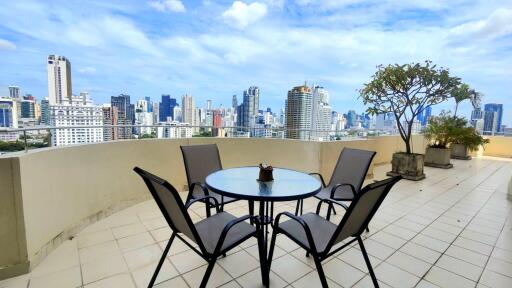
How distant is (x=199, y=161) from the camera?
253 cm

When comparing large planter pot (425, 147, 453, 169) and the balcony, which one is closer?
the balcony

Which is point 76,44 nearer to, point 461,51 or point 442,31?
point 442,31

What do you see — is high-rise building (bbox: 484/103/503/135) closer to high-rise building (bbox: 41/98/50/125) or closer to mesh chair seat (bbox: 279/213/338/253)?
mesh chair seat (bbox: 279/213/338/253)

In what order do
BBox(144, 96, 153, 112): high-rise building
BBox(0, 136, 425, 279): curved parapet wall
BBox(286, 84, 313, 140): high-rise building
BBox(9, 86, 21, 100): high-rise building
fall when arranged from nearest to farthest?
BBox(0, 136, 425, 279): curved parapet wall, BBox(9, 86, 21, 100): high-rise building, BBox(144, 96, 153, 112): high-rise building, BBox(286, 84, 313, 140): high-rise building

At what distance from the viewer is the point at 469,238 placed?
239 centimetres

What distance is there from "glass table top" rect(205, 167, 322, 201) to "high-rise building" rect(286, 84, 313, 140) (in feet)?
6.82

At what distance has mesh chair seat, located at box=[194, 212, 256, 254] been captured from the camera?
4.48 feet

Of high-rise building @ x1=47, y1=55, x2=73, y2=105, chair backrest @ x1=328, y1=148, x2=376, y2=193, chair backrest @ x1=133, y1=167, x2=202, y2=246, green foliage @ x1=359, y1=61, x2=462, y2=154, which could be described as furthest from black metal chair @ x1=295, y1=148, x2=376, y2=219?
high-rise building @ x1=47, y1=55, x2=73, y2=105

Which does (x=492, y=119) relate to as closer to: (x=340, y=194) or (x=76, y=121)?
(x=340, y=194)

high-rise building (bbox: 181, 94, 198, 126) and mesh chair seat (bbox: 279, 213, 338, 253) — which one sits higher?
high-rise building (bbox: 181, 94, 198, 126)

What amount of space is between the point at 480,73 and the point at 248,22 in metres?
7.12

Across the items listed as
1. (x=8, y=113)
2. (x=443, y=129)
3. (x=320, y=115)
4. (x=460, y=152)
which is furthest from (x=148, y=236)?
(x=460, y=152)

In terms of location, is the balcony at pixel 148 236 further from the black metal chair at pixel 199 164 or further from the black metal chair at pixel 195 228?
the black metal chair at pixel 199 164

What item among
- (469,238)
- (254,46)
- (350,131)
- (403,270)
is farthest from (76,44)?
(469,238)
